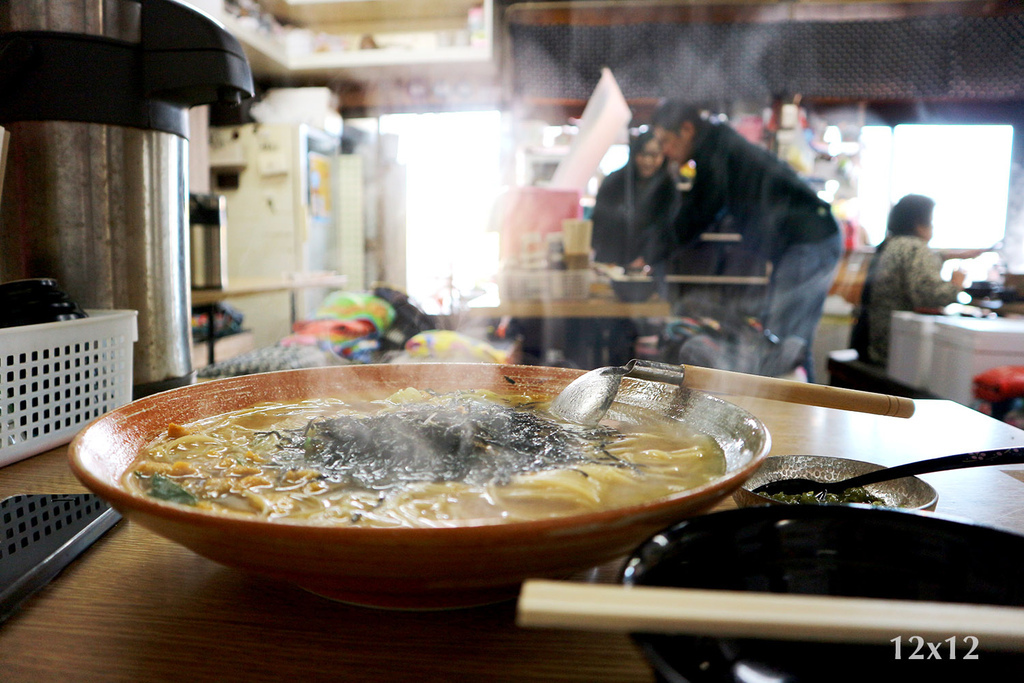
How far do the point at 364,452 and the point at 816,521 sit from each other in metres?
0.53

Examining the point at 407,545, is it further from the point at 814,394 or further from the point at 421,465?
the point at 814,394

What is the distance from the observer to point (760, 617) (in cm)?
32

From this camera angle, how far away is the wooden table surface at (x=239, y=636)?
0.50 meters

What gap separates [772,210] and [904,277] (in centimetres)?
159

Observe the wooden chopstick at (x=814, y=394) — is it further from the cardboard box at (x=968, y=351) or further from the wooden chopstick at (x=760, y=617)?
the cardboard box at (x=968, y=351)

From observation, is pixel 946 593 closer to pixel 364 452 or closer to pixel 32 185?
pixel 364 452

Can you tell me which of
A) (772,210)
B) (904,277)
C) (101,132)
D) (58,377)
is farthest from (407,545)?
(904,277)

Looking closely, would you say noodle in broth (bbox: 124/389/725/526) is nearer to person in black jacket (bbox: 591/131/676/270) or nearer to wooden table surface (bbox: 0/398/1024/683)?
wooden table surface (bbox: 0/398/1024/683)

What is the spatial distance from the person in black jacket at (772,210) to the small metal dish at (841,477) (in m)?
3.84

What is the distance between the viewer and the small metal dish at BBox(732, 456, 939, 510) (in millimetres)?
782

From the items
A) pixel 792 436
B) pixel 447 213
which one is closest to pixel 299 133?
pixel 447 213

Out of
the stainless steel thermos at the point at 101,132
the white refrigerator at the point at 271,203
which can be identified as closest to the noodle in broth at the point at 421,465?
A: the stainless steel thermos at the point at 101,132

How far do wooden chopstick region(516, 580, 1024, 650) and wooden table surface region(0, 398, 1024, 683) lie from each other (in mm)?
215

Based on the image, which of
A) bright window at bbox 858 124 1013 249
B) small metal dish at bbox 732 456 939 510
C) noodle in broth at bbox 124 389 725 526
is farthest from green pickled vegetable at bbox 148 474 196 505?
bright window at bbox 858 124 1013 249
